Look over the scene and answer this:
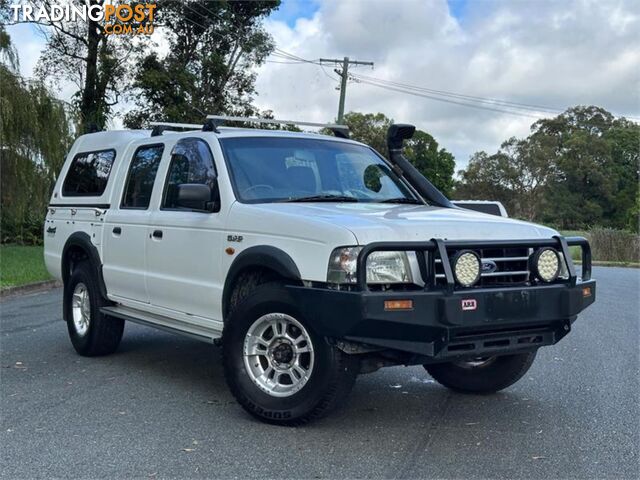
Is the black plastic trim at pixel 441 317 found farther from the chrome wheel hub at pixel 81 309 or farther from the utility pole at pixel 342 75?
A: the utility pole at pixel 342 75

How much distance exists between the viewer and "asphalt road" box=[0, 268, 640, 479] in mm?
4359

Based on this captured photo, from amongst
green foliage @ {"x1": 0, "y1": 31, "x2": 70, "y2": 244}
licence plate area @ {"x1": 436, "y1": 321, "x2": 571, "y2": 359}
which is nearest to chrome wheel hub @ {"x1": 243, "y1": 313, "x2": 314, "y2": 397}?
licence plate area @ {"x1": 436, "y1": 321, "x2": 571, "y2": 359}

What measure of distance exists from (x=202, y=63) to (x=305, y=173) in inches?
988

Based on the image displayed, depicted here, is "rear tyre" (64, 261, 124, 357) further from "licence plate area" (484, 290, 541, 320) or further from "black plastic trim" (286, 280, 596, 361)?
"licence plate area" (484, 290, 541, 320)

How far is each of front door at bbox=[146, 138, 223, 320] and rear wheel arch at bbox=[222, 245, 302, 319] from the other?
5.2 inches

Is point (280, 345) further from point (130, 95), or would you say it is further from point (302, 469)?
point (130, 95)

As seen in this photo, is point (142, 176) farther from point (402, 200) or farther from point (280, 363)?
point (280, 363)

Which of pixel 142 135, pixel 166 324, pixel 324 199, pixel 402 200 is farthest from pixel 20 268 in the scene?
pixel 324 199

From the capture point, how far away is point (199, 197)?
5645 mm

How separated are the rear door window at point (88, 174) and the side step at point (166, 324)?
1282mm

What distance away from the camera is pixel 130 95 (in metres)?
27.8

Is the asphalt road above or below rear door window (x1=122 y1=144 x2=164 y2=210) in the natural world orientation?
below

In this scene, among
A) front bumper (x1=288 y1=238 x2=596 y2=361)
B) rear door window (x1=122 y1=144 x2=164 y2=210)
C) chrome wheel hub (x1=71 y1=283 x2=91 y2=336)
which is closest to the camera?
front bumper (x1=288 y1=238 x2=596 y2=361)

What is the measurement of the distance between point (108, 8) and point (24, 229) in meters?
8.05
